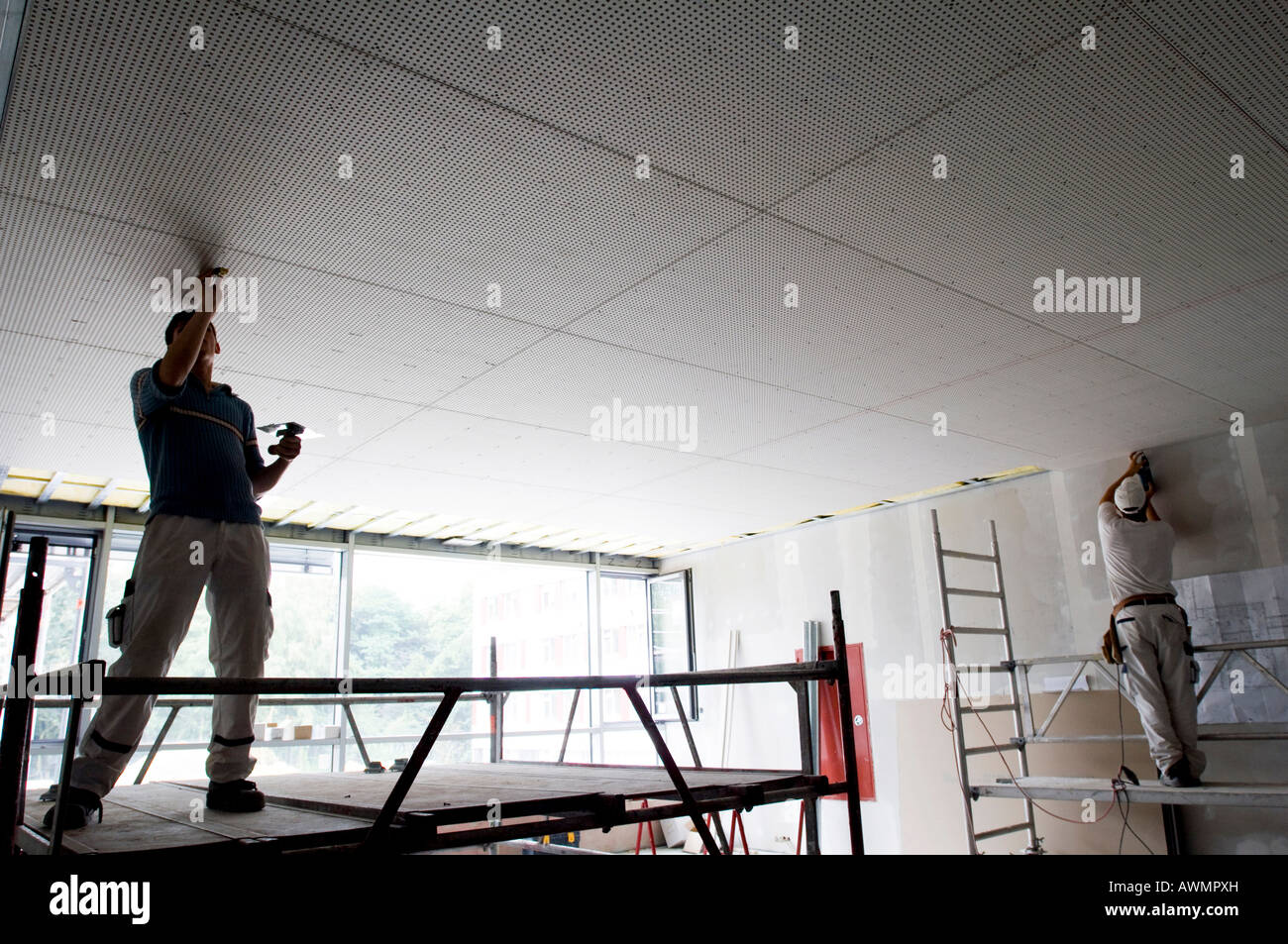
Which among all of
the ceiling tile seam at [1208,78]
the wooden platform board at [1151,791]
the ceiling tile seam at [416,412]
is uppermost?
the ceiling tile seam at [1208,78]

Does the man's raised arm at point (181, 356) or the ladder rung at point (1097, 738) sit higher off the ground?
the man's raised arm at point (181, 356)

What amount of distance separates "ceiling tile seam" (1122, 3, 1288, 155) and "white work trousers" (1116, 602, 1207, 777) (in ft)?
8.60

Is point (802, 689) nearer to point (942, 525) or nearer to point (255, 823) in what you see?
point (255, 823)

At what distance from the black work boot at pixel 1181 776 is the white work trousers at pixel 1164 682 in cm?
2

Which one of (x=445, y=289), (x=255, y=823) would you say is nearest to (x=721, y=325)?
(x=445, y=289)

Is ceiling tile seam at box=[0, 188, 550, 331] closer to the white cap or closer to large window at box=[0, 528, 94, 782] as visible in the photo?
the white cap

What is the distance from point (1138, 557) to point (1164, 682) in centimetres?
66

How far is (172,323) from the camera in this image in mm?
2695

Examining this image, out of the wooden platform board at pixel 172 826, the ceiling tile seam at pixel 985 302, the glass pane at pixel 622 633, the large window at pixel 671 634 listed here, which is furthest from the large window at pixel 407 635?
the ceiling tile seam at pixel 985 302

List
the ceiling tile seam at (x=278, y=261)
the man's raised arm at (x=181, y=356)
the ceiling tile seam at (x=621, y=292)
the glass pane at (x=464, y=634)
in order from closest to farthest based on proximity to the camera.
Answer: the man's raised arm at (x=181, y=356) → the ceiling tile seam at (x=278, y=261) → the ceiling tile seam at (x=621, y=292) → the glass pane at (x=464, y=634)

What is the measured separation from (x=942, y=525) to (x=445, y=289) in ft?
16.2

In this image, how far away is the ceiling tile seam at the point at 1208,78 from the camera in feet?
7.12

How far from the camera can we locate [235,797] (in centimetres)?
237

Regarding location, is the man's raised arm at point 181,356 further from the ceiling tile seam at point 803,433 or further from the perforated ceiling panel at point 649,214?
the ceiling tile seam at point 803,433
